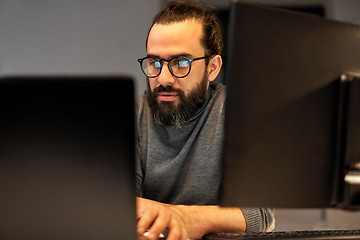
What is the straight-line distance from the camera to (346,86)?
1.97ft

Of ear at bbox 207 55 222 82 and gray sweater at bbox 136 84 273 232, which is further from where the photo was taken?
ear at bbox 207 55 222 82

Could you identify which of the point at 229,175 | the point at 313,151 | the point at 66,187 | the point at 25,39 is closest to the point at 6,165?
the point at 66,187

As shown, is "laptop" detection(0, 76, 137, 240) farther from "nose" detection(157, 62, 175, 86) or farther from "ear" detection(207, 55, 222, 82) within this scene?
"ear" detection(207, 55, 222, 82)

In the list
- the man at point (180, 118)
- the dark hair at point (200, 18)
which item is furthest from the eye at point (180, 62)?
the dark hair at point (200, 18)

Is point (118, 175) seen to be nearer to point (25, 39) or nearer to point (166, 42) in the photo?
point (166, 42)

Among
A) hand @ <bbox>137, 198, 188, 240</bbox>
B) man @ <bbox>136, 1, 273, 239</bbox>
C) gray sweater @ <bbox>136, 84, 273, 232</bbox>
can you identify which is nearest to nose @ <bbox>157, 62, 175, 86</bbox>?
man @ <bbox>136, 1, 273, 239</bbox>

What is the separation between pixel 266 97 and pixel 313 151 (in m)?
0.13

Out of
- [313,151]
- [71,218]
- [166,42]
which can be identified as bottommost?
[71,218]

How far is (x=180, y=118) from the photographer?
1.24 metres

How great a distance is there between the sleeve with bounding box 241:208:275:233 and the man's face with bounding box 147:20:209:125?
0.42 metres

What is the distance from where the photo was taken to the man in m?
1.19

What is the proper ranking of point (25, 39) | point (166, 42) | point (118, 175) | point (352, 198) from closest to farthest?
point (118, 175), point (352, 198), point (166, 42), point (25, 39)

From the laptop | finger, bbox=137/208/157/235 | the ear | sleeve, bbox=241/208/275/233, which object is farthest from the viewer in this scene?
the ear

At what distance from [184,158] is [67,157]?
2.36 feet
